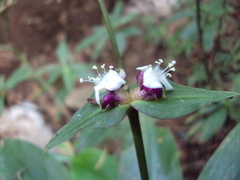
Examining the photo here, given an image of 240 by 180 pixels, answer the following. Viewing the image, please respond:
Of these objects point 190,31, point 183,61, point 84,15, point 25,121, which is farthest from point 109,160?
point 84,15

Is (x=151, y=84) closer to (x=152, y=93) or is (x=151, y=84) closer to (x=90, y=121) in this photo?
(x=152, y=93)

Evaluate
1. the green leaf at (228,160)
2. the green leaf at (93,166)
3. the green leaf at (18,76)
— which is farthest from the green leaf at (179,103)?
the green leaf at (18,76)

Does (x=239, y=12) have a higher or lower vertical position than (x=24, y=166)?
higher

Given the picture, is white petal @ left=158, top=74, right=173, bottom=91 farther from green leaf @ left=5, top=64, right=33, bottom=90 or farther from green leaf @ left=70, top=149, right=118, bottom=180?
green leaf @ left=5, top=64, right=33, bottom=90

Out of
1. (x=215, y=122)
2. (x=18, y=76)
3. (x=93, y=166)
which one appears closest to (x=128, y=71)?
(x=18, y=76)

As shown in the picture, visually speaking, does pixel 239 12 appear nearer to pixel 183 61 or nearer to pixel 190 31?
pixel 190 31

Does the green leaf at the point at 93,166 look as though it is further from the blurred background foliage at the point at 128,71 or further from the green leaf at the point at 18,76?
the green leaf at the point at 18,76
